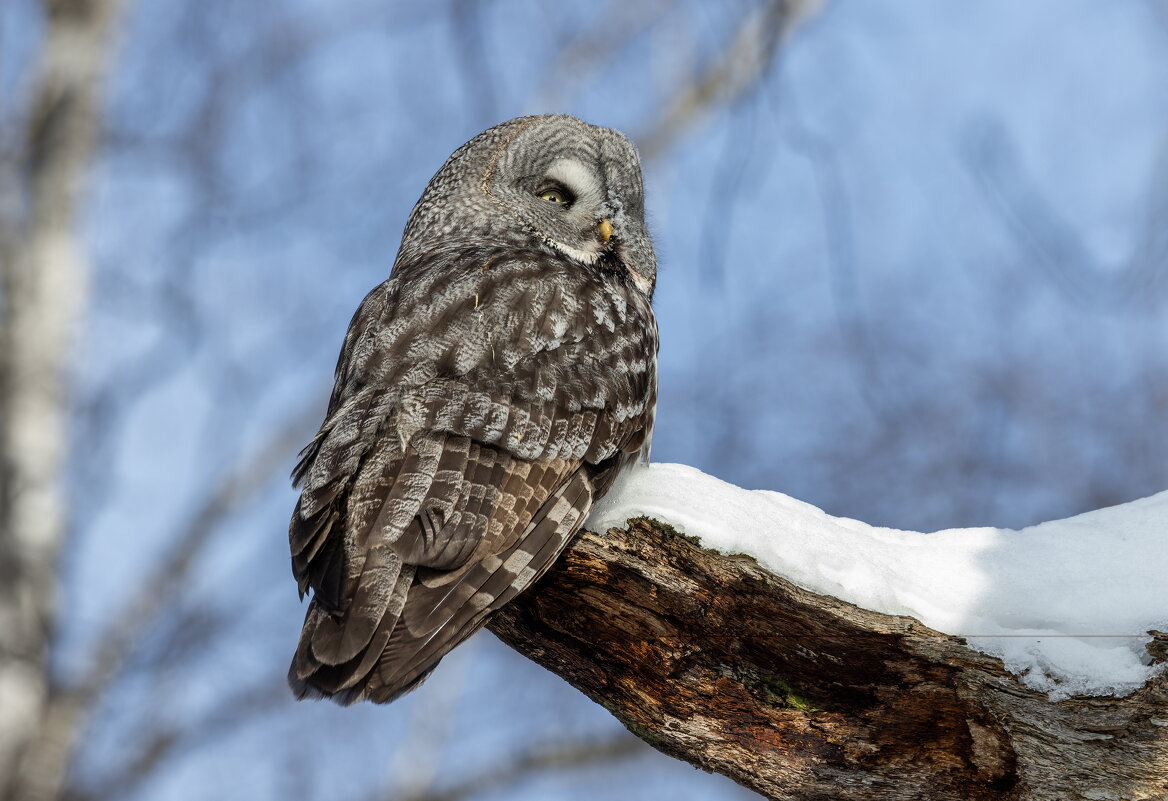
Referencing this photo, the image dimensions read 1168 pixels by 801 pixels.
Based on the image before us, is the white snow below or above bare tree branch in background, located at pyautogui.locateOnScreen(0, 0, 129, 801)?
below

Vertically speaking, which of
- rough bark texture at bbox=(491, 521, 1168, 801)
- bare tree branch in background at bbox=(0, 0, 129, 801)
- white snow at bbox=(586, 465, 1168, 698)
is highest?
bare tree branch in background at bbox=(0, 0, 129, 801)

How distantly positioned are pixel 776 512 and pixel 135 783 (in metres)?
5.72

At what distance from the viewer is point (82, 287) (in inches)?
213

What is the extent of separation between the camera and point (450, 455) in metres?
2.62

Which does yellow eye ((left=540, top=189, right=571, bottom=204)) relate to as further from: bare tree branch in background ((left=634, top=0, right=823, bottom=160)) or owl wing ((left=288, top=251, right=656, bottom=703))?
bare tree branch in background ((left=634, top=0, right=823, bottom=160))

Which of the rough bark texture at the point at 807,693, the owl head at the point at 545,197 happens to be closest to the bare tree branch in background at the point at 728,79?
the owl head at the point at 545,197

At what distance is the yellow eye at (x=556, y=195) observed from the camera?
400cm

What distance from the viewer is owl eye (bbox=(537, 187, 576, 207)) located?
400cm

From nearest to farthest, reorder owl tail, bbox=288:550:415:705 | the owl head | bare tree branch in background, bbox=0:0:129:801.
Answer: owl tail, bbox=288:550:415:705, the owl head, bare tree branch in background, bbox=0:0:129:801

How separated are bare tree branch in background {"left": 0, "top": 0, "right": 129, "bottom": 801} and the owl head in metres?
2.30

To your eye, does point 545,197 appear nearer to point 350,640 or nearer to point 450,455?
point 450,455

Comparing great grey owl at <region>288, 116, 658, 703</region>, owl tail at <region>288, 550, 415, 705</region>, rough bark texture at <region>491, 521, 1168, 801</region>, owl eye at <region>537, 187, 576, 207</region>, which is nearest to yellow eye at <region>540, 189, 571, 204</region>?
owl eye at <region>537, 187, 576, 207</region>

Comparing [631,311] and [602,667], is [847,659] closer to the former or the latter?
[602,667]

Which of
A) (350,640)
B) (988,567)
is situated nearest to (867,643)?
(988,567)
